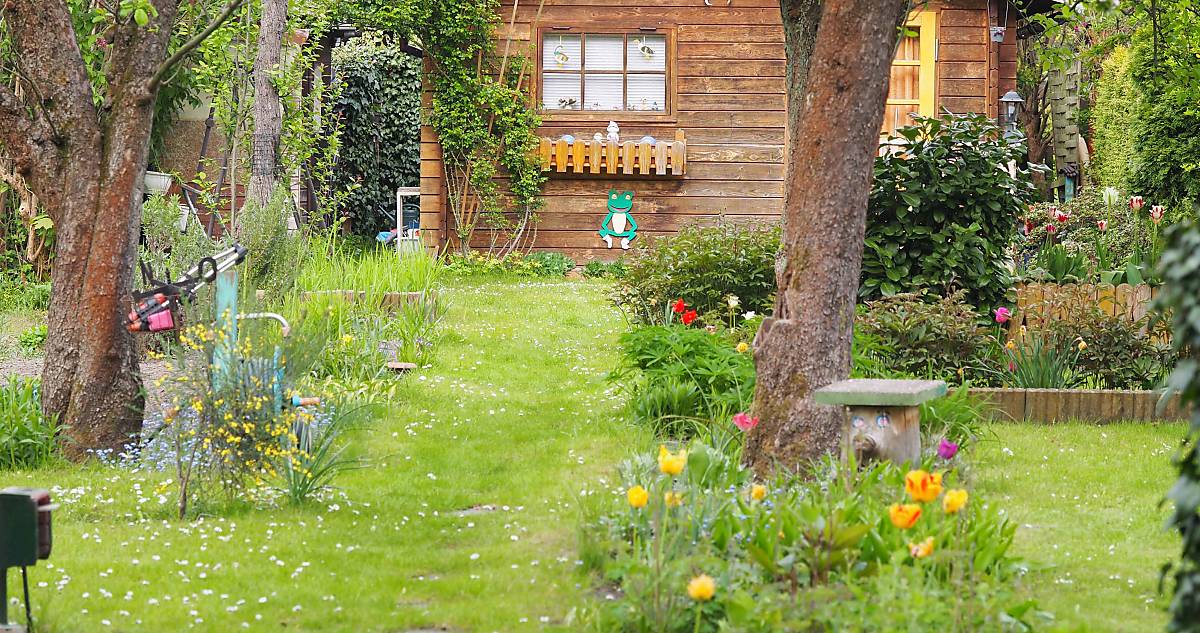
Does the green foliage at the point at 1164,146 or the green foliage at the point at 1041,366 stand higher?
the green foliage at the point at 1164,146

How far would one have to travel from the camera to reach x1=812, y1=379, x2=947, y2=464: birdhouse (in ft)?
16.5

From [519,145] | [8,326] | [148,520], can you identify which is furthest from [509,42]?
[148,520]

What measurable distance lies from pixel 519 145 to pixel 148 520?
1048 centimetres

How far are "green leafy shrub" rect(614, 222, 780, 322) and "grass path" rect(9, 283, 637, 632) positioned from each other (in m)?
1.41

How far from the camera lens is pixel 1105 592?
4.29 m

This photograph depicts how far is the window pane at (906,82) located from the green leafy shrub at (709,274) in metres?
7.07

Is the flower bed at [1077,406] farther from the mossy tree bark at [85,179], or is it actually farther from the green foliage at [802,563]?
the mossy tree bark at [85,179]

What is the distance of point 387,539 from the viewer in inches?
197

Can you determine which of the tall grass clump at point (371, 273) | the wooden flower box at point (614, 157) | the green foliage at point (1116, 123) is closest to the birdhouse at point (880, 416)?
the tall grass clump at point (371, 273)

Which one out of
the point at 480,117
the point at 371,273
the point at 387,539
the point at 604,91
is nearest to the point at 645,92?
the point at 604,91

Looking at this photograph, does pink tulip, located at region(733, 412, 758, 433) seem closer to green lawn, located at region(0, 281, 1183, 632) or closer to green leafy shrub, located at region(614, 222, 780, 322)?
green lawn, located at region(0, 281, 1183, 632)

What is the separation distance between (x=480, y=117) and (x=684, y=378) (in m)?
9.01

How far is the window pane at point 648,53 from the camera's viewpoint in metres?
15.6

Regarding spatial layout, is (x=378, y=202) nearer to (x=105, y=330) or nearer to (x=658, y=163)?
(x=658, y=163)
